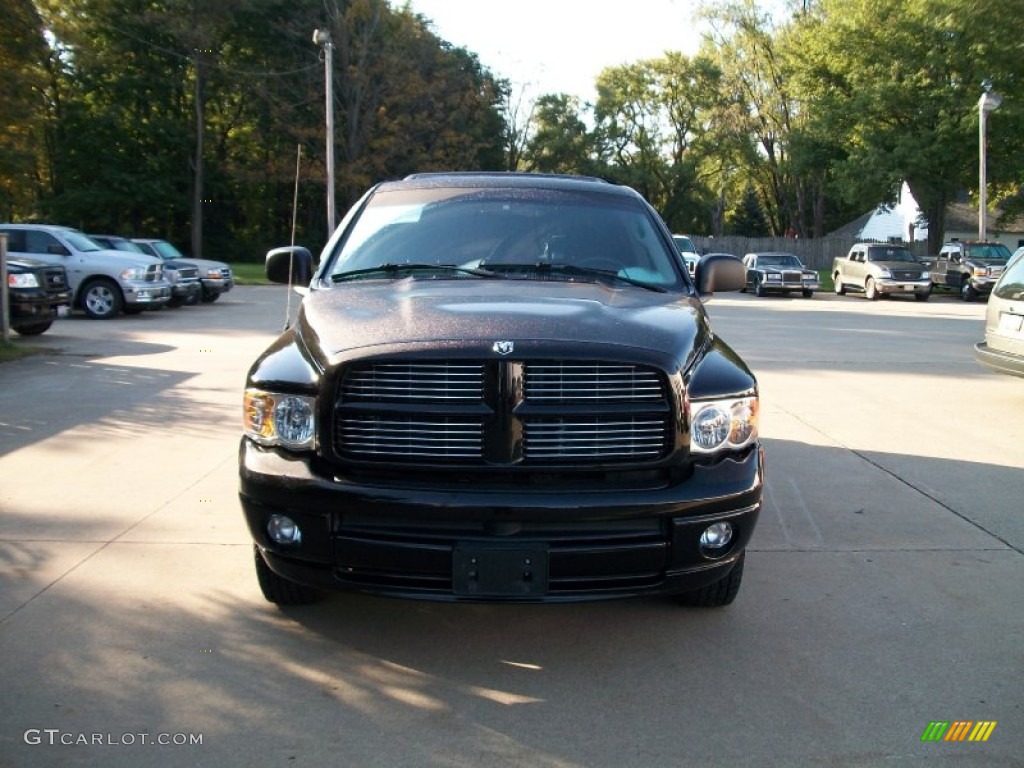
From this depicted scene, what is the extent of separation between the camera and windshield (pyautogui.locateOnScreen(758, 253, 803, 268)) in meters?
32.8

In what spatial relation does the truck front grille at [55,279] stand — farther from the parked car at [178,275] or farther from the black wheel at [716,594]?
the black wheel at [716,594]

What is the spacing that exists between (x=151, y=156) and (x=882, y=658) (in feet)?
166

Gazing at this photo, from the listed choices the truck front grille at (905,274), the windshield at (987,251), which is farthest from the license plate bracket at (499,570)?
the windshield at (987,251)

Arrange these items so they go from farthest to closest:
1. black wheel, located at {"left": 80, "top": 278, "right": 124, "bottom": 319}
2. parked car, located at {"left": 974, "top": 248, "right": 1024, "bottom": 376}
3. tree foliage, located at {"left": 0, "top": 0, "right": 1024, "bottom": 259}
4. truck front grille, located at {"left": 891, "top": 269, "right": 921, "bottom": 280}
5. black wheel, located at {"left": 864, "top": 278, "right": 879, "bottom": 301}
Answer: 1. tree foliage, located at {"left": 0, "top": 0, "right": 1024, "bottom": 259}
2. black wheel, located at {"left": 864, "top": 278, "right": 879, "bottom": 301}
3. truck front grille, located at {"left": 891, "top": 269, "right": 921, "bottom": 280}
4. black wheel, located at {"left": 80, "top": 278, "right": 124, "bottom": 319}
5. parked car, located at {"left": 974, "top": 248, "right": 1024, "bottom": 376}

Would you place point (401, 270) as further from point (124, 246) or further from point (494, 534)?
point (124, 246)

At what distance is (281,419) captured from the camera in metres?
3.84

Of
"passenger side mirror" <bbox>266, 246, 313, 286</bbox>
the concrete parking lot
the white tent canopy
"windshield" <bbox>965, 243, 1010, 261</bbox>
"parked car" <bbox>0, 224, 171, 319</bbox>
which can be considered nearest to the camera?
the concrete parking lot

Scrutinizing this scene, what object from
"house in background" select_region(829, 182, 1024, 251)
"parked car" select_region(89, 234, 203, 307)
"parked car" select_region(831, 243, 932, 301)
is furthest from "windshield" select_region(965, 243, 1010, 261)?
"parked car" select_region(89, 234, 203, 307)

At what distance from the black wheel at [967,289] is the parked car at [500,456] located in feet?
97.7

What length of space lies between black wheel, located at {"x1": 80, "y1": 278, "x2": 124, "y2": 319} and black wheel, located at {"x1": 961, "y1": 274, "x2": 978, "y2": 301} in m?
24.7

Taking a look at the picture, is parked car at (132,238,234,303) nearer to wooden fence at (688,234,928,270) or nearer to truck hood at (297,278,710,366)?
truck hood at (297,278,710,366)

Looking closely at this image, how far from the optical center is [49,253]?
765 inches

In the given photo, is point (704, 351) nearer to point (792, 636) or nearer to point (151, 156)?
point (792, 636)

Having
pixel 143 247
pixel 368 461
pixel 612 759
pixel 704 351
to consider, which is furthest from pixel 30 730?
pixel 143 247
